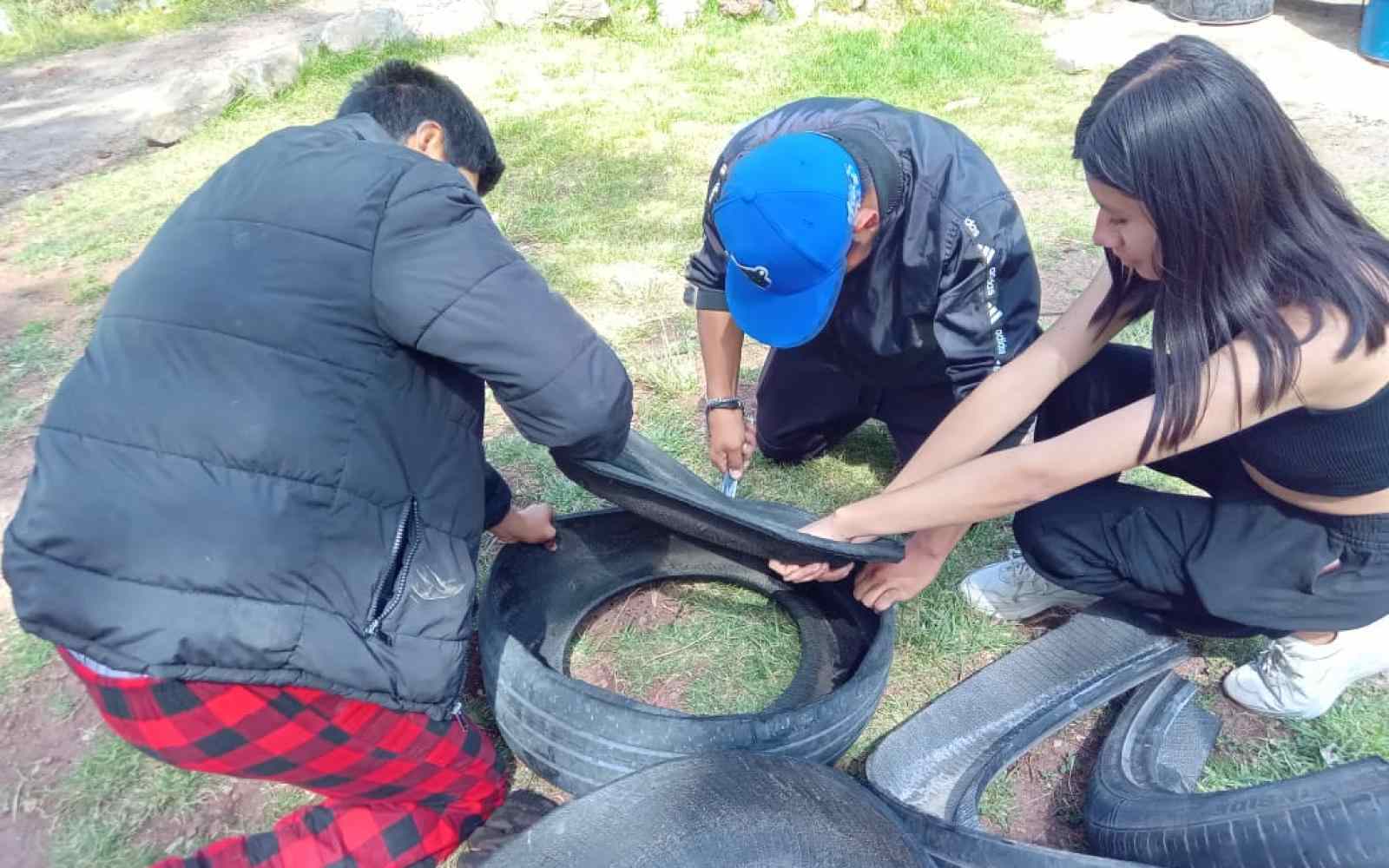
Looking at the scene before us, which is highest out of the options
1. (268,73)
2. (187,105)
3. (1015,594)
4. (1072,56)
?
(268,73)

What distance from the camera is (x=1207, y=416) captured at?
1.79m

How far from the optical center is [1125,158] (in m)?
1.70

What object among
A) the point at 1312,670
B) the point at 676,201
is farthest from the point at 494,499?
the point at 676,201

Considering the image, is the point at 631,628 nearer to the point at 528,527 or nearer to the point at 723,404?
the point at 528,527

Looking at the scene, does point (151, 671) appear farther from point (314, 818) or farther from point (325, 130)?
point (325, 130)

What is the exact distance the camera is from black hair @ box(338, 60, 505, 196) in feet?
6.06

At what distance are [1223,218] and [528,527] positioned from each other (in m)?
1.67

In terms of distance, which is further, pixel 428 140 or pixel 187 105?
pixel 187 105

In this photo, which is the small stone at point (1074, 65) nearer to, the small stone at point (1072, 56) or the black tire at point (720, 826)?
the small stone at point (1072, 56)

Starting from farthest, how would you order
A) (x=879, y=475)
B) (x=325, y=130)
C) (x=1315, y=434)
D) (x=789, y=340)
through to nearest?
(x=879, y=475) < (x=789, y=340) < (x=1315, y=434) < (x=325, y=130)

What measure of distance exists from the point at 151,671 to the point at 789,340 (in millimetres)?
1324

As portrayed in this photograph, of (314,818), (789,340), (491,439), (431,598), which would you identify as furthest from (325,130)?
(491,439)

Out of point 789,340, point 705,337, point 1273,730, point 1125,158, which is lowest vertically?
point 1273,730

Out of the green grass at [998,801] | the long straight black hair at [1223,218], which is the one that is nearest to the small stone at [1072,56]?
the long straight black hair at [1223,218]
